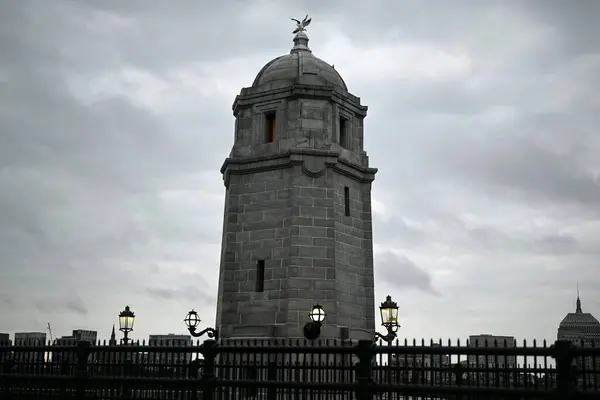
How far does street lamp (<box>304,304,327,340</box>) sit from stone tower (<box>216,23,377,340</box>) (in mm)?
1304

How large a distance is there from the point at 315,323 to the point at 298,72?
35.8 feet

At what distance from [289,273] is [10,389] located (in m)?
12.4

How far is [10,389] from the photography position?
15008mm

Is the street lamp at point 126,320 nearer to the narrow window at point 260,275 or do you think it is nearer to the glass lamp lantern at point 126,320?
the glass lamp lantern at point 126,320

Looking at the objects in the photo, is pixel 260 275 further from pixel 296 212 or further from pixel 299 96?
pixel 299 96

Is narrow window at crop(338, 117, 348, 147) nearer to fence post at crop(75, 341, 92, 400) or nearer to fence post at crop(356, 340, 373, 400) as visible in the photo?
fence post at crop(75, 341, 92, 400)

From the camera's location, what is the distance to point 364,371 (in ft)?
35.8

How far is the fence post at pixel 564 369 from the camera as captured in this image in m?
9.30

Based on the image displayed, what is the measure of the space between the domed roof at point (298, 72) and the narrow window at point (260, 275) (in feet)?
23.2

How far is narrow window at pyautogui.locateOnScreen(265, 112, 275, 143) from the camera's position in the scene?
93.5ft

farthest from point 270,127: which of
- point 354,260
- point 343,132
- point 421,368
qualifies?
point 421,368

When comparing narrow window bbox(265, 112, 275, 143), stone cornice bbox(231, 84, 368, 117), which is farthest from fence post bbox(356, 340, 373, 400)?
narrow window bbox(265, 112, 275, 143)

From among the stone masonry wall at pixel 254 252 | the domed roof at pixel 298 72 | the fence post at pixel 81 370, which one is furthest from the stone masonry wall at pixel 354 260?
the fence post at pixel 81 370

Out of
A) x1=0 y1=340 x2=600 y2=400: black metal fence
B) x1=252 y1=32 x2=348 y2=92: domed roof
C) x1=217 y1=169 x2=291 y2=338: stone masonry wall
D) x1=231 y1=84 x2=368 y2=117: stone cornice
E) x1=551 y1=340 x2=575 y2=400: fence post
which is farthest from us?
x1=252 y1=32 x2=348 y2=92: domed roof
